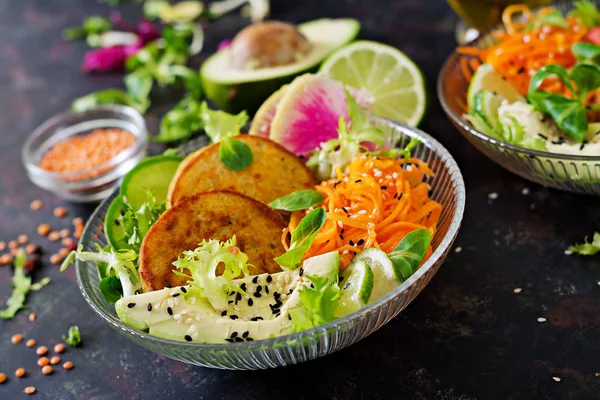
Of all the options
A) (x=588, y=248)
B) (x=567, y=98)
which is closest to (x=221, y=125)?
(x=567, y=98)

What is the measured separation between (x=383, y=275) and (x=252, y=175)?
75 centimetres

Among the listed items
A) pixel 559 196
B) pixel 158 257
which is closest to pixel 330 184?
pixel 158 257

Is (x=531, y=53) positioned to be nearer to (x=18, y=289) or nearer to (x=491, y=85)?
(x=491, y=85)

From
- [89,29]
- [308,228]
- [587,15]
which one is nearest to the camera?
[308,228]

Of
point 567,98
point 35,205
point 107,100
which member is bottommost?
point 35,205

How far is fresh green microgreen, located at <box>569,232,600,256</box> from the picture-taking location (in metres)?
2.42

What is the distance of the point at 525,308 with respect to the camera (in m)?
2.30

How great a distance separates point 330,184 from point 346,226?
0.28 m

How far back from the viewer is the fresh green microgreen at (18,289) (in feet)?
9.08

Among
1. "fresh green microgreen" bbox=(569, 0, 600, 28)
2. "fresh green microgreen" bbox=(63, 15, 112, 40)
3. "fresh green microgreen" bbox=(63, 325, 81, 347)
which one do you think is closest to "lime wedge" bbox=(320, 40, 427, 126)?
"fresh green microgreen" bbox=(569, 0, 600, 28)

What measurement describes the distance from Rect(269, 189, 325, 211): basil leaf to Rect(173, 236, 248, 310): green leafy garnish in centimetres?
34

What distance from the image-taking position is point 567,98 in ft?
8.56

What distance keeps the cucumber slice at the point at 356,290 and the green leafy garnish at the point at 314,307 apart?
38 mm

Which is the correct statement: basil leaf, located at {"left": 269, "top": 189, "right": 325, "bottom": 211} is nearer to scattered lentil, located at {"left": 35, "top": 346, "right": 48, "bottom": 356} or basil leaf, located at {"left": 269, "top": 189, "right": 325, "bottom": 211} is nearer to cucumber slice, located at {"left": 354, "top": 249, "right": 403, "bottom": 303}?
cucumber slice, located at {"left": 354, "top": 249, "right": 403, "bottom": 303}
